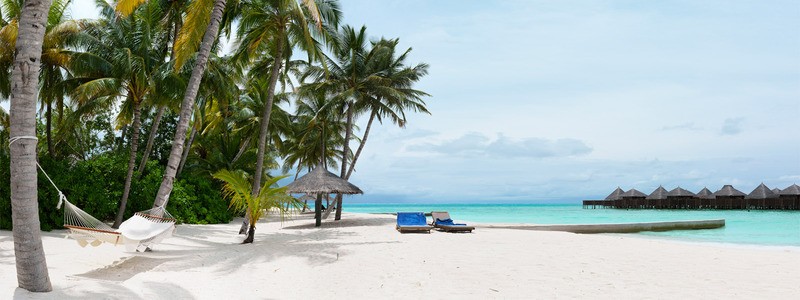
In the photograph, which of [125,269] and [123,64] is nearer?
[125,269]

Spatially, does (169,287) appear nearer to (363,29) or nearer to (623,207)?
(363,29)

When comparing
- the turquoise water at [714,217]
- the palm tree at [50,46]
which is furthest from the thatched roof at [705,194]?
the palm tree at [50,46]

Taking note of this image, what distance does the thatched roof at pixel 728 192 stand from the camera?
45.9 m

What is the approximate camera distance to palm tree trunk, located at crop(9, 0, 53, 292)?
449 centimetres

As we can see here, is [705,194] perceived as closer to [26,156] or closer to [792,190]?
[792,190]

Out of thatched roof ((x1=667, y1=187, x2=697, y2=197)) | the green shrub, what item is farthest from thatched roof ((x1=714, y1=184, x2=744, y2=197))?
the green shrub

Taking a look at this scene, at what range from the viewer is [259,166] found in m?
14.1

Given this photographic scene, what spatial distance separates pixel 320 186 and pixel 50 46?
7989mm

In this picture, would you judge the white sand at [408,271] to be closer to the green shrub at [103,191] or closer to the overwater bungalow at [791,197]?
the green shrub at [103,191]

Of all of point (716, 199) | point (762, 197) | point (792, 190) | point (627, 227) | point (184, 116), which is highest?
point (184, 116)

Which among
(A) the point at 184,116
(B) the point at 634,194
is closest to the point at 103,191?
(A) the point at 184,116

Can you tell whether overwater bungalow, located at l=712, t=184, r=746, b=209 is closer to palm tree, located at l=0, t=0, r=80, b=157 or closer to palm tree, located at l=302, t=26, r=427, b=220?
palm tree, located at l=302, t=26, r=427, b=220

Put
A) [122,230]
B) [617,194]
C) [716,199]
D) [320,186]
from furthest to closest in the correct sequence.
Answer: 1. [617,194]
2. [716,199]
3. [320,186]
4. [122,230]

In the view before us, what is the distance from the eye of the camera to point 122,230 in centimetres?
768
